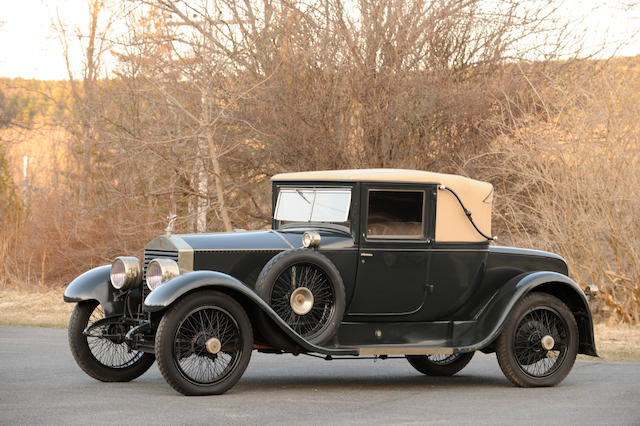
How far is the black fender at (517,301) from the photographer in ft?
28.5

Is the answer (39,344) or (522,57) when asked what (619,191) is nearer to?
(522,57)

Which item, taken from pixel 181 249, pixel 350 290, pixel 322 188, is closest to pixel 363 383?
pixel 350 290

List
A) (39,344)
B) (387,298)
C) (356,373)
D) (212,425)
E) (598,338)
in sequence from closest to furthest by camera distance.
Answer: (212,425) < (387,298) < (356,373) < (39,344) < (598,338)

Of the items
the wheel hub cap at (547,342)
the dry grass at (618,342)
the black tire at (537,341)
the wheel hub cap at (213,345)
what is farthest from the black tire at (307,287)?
the dry grass at (618,342)

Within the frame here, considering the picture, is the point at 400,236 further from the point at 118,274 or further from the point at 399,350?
the point at 118,274

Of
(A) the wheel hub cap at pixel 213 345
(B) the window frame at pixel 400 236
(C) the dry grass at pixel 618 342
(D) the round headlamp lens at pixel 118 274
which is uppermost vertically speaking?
(B) the window frame at pixel 400 236

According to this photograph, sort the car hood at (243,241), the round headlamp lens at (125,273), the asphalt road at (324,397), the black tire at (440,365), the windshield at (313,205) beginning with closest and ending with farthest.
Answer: the asphalt road at (324,397)
the car hood at (243,241)
the round headlamp lens at (125,273)
the windshield at (313,205)
the black tire at (440,365)

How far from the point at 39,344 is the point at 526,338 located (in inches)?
237

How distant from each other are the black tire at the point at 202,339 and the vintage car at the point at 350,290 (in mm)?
11

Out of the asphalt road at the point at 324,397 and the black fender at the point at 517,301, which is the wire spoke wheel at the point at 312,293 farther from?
the black fender at the point at 517,301

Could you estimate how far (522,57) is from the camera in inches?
762

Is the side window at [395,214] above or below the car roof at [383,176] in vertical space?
below

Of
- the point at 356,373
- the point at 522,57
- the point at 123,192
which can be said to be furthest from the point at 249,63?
the point at 356,373

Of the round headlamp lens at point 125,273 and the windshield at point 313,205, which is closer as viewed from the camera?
the round headlamp lens at point 125,273
